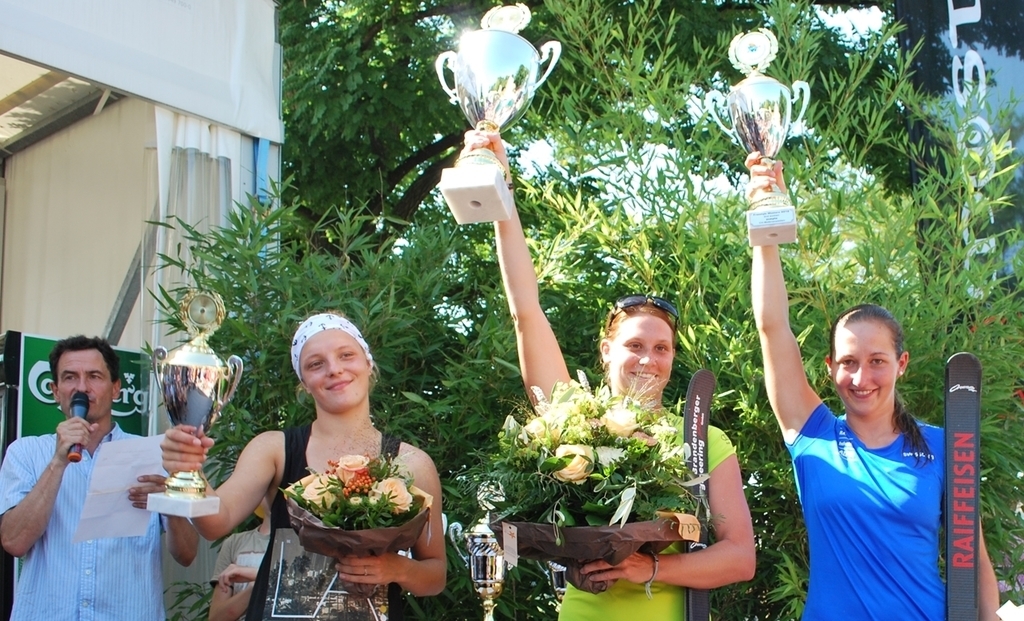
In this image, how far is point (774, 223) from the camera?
2775 millimetres

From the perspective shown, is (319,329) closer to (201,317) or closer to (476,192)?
(201,317)

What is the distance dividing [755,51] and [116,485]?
224 centimetres

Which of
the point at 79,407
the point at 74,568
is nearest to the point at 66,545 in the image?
the point at 74,568

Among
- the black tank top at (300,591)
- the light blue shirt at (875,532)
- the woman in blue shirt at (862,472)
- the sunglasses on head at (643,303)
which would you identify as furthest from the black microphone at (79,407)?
the light blue shirt at (875,532)

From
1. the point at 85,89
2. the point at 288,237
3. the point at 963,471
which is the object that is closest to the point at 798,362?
the point at 963,471

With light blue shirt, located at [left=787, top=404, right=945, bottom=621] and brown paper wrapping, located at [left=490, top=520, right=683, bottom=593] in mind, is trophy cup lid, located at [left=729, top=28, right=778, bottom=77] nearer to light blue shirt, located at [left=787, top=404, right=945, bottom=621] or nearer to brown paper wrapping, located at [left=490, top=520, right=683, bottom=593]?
light blue shirt, located at [left=787, top=404, right=945, bottom=621]

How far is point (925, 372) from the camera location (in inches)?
137

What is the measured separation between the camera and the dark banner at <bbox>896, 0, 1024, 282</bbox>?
14.7 feet

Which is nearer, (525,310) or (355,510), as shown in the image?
(355,510)

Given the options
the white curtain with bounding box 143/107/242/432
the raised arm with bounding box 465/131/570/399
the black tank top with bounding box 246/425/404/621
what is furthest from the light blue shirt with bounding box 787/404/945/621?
the white curtain with bounding box 143/107/242/432

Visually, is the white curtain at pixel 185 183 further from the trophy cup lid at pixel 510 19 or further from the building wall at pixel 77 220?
the trophy cup lid at pixel 510 19

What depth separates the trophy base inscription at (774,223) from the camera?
2770mm

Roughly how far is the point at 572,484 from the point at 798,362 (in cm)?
92

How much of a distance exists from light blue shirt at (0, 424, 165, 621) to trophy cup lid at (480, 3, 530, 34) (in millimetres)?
1727
